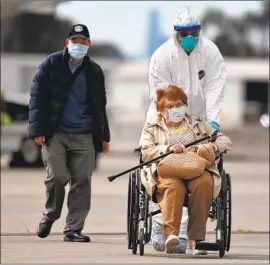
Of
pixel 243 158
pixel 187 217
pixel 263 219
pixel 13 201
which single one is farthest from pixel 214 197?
pixel 243 158

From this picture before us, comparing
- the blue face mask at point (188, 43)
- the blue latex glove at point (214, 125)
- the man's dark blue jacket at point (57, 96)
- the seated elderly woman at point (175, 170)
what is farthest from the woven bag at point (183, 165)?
the man's dark blue jacket at point (57, 96)

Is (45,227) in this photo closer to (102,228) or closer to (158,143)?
(158,143)

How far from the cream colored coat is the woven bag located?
8 centimetres

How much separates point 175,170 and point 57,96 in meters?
1.61

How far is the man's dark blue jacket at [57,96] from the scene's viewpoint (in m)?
10.7

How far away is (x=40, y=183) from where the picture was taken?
20.6 metres

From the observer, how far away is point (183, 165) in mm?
9633

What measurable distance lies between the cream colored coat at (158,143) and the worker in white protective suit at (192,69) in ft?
0.62

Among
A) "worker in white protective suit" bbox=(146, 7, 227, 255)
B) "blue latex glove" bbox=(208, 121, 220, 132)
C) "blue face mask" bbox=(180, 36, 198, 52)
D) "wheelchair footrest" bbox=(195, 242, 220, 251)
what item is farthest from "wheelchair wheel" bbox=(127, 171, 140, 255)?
"blue face mask" bbox=(180, 36, 198, 52)

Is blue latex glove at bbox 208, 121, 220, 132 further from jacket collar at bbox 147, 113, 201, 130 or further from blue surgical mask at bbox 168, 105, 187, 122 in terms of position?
blue surgical mask at bbox 168, 105, 187, 122

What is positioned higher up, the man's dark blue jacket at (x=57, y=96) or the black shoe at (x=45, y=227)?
the man's dark blue jacket at (x=57, y=96)

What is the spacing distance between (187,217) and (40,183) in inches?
427

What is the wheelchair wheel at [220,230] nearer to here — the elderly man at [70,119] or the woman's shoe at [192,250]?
Result: the woman's shoe at [192,250]

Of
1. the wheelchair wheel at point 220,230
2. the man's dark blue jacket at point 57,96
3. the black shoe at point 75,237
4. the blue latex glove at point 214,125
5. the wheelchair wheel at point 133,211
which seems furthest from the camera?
the black shoe at point 75,237
